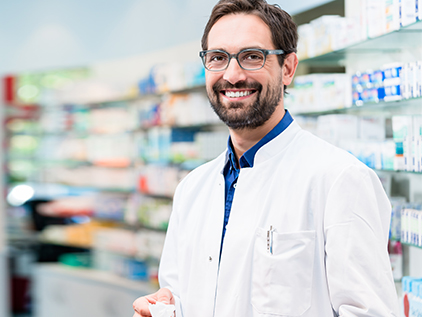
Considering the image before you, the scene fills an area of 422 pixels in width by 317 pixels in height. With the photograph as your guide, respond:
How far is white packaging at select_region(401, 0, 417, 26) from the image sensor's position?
230 cm

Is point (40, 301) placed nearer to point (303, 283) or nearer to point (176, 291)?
point (176, 291)

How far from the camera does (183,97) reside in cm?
486

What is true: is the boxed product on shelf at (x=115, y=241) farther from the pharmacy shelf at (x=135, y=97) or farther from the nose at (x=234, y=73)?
the nose at (x=234, y=73)

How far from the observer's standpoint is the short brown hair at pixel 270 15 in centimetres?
153

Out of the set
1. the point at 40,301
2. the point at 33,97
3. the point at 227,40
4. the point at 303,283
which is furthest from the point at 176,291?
the point at 33,97

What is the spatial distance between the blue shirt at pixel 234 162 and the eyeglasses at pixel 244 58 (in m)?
0.21

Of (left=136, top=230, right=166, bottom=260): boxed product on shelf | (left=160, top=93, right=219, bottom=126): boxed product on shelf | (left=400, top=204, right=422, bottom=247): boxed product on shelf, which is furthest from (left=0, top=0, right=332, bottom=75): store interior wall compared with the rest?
(left=400, top=204, right=422, bottom=247): boxed product on shelf

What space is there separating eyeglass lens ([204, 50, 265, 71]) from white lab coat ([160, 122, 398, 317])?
235 millimetres

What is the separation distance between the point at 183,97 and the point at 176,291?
129 inches

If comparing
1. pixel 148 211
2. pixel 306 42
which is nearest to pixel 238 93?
pixel 306 42

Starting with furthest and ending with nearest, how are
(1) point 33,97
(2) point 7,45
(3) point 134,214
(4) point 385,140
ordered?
(1) point 33,97, (2) point 7,45, (3) point 134,214, (4) point 385,140

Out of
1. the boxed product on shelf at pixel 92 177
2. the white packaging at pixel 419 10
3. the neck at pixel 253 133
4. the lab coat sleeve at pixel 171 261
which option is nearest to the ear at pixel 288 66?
the neck at pixel 253 133

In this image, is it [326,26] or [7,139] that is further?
[7,139]

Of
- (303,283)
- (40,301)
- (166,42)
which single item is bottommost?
(40,301)
